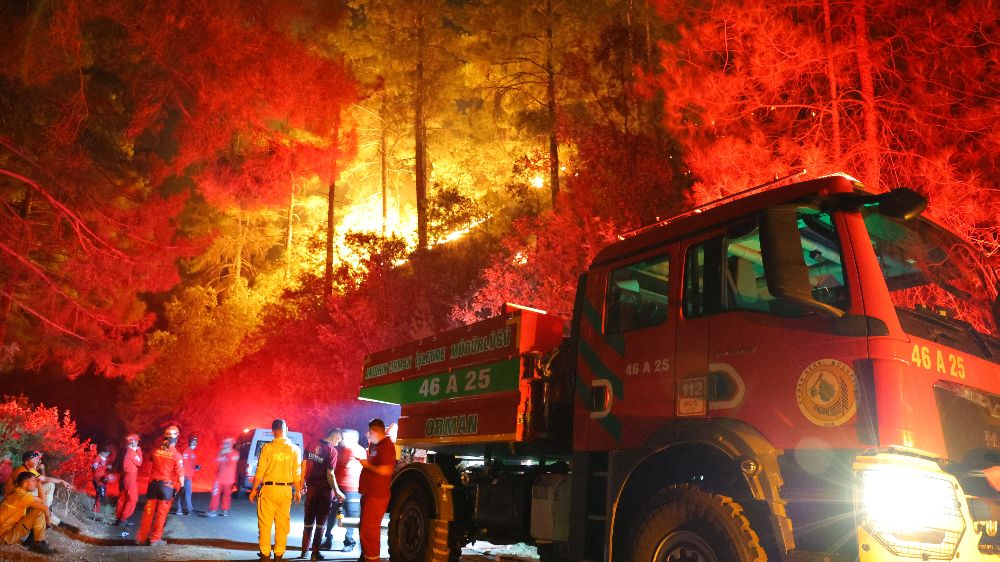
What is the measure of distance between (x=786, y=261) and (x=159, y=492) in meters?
9.61

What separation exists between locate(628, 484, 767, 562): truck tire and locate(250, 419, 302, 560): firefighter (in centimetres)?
496

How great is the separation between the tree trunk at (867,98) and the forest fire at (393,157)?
37 millimetres

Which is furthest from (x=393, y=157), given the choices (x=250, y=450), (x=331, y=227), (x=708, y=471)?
(x=708, y=471)

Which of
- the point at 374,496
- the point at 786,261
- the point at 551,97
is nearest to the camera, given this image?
the point at 786,261

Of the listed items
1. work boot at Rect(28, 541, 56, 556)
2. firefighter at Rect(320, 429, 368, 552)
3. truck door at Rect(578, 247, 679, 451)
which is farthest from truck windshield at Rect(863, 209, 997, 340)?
work boot at Rect(28, 541, 56, 556)

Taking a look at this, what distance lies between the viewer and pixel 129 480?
1297cm

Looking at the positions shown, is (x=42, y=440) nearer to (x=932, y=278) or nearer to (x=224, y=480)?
(x=224, y=480)

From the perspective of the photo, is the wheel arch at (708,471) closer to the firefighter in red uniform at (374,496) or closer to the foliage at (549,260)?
the firefighter in red uniform at (374,496)

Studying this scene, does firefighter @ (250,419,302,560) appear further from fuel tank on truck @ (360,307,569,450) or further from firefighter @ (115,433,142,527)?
firefighter @ (115,433,142,527)

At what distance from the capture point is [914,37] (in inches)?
502

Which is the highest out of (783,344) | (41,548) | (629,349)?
(629,349)

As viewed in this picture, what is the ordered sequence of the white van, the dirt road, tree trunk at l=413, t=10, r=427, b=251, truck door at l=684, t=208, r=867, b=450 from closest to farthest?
truck door at l=684, t=208, r=867, b=450 < the dirt road < the white van < tree trunk at l=413, t=10, r=427, b=251

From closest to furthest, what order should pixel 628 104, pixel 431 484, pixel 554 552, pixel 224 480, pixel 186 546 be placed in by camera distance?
pixel 554 552
pixel 431 484
pixel 186 546
pixel 224 480
pixel 628 104

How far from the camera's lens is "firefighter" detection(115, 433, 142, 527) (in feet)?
42.5
